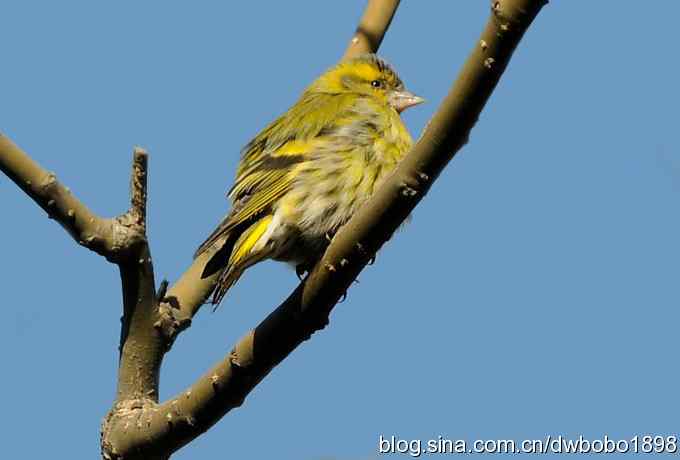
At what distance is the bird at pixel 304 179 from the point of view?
16.1 ft

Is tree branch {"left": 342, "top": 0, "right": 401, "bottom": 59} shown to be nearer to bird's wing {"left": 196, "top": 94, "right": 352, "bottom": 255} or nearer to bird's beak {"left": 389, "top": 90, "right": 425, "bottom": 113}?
bird's wing {"left": 196, "top": 94, "right": 352, "bottom": 255}

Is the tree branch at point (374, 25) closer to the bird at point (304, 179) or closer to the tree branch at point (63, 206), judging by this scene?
the bird at point (304, 179)

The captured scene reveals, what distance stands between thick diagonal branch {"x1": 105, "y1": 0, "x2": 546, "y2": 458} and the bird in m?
0.91

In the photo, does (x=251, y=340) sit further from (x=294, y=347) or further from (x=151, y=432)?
(x=151, y=432)

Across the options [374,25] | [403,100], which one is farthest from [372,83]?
[374,25]

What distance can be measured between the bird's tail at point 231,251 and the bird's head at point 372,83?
64.7 inches

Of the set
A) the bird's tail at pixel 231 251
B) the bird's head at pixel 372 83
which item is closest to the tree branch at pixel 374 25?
the bird's head at pixel 372 83

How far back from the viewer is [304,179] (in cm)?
517

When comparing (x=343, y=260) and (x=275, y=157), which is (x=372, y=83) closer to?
(x=275, y=157)

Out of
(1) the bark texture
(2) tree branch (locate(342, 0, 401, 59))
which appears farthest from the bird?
(1) the bark texture

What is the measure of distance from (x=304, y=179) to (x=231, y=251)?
56cm

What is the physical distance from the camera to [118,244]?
3584 millimetres

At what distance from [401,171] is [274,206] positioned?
195 centimetres

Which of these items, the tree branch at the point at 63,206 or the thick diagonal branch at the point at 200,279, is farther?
the thick diagonal branch at the point at 200,279
